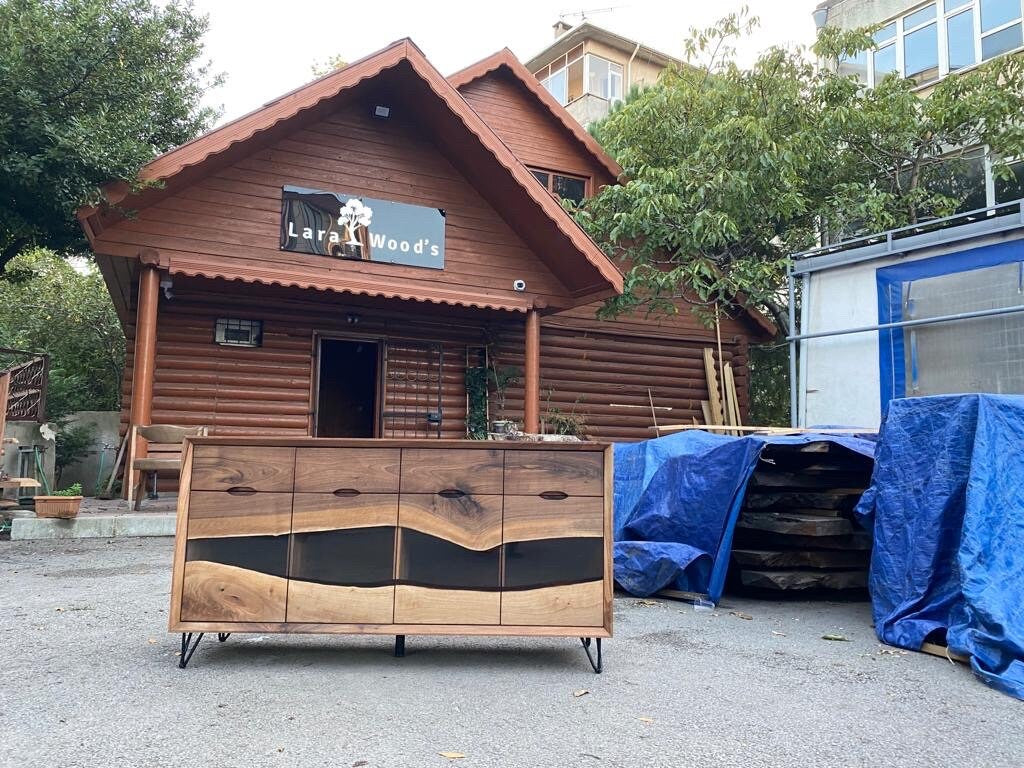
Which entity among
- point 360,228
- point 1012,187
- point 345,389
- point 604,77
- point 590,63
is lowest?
point 345,389

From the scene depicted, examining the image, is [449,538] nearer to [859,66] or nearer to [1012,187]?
[1012,187]

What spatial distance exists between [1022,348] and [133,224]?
10298 millimetres

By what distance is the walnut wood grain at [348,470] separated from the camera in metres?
4.21

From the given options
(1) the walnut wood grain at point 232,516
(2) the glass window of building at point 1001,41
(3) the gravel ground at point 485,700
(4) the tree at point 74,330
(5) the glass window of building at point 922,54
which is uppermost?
(5) the glass window of building at point 922,54

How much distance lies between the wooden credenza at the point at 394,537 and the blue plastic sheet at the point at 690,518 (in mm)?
2212

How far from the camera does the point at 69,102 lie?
9406mm

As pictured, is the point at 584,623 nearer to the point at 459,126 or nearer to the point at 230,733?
the point at 230,733

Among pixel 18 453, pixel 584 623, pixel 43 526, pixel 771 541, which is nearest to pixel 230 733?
pixel 584 623

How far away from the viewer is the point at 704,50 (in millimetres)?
14555

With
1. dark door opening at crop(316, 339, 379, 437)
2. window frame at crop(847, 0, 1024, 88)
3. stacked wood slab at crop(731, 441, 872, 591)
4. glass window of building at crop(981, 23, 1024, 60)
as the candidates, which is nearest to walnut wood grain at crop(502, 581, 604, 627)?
stacked wood slab at crop(731, 441, 872, 591)

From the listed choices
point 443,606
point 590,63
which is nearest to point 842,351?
point 443,606

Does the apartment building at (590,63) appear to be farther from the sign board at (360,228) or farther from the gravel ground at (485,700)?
the gravel ground at (485,700)

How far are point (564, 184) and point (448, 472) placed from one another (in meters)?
12.1

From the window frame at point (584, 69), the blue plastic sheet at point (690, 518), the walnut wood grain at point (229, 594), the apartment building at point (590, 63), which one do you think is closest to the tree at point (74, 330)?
the blue plastic sheet at point (690, 518)
